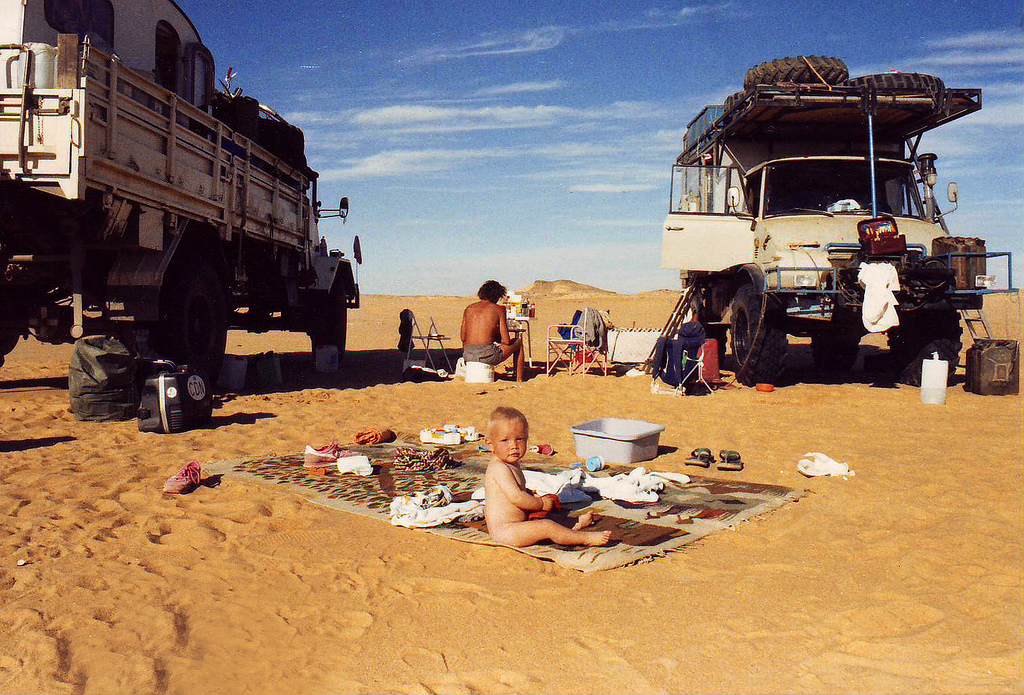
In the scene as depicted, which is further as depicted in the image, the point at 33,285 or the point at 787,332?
the point at 787,332

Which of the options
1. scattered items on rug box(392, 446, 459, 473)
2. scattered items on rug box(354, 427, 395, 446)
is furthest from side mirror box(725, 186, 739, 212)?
scattered items on rug box(392, 446, 459, 473)

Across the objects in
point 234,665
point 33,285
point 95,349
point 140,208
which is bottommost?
point 234,665

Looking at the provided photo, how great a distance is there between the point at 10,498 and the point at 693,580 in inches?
152

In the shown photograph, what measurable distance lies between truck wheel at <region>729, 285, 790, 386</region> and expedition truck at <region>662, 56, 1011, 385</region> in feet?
0.06

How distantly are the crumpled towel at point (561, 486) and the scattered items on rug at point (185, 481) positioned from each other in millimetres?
1761

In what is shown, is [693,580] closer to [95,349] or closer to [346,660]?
[346,660]

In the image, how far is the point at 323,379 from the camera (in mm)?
11250

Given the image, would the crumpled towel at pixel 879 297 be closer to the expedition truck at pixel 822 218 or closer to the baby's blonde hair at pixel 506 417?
the expedition truck at pixel 822 218

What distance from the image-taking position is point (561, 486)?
15.6 feet

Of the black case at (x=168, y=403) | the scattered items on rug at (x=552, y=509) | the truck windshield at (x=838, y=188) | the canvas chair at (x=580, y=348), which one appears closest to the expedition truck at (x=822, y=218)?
the truck windshield at (x=838, y=188)

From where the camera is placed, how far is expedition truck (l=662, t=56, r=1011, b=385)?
874 cm

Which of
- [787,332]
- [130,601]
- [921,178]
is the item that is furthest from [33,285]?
[921,178]

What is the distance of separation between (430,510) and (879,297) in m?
6.25

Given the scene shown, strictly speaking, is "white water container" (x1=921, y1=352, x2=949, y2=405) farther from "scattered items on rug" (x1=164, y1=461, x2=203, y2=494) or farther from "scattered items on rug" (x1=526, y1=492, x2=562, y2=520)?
"scattered items on rug" (x1=164, y1=461, x2=203, y2=494)
